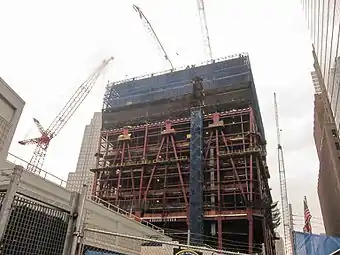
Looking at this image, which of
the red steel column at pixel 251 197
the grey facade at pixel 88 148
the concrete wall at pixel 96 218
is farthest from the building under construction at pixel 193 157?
the grey facade at pixel 88 148

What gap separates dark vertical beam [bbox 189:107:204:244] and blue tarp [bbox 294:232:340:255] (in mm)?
31254

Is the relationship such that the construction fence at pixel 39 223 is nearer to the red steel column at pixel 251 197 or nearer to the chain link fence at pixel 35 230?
the chain link fence at pixel 35 230

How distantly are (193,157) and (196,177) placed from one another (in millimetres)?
4071

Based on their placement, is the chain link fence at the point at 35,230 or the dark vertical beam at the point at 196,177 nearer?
the chain link fence at the point at 35,230

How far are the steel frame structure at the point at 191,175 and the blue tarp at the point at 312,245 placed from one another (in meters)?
31.0

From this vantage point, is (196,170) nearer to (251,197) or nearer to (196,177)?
(196,177)

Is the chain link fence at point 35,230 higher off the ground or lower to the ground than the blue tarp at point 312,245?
lower

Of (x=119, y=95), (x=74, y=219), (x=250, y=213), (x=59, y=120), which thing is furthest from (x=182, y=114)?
(x=74, y=219)

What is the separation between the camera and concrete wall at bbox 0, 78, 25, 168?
792 inches

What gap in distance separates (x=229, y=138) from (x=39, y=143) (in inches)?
1885

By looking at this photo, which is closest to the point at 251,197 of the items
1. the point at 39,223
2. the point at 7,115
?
the point at 7,115

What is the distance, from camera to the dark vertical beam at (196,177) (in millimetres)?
48906

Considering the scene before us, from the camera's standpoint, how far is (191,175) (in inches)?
2138

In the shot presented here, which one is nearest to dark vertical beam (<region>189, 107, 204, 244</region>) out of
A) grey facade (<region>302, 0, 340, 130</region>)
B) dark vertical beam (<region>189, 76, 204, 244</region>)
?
dark vertical beam (<region>189, 76, 204, 244</region>)
